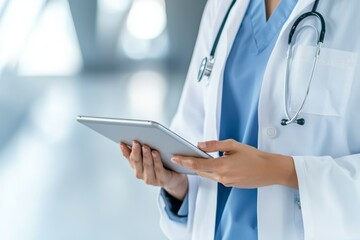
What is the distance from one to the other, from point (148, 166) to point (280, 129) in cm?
27

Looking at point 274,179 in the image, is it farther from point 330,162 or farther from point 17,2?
point 17,2

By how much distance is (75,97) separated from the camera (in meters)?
1.24

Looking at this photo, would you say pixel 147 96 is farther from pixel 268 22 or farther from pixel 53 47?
pixel 268 22

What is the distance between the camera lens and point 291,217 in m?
0.73

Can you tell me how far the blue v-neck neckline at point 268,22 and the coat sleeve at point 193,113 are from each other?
130 mm

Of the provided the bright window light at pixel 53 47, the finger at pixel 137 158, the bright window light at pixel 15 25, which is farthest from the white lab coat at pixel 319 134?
the bright window light at pixel 15 25

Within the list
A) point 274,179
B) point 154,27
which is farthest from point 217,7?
point 274,179

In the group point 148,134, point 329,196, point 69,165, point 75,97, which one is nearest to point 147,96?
point 75,97

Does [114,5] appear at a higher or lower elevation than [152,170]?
higher

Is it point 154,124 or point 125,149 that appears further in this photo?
point 125,149

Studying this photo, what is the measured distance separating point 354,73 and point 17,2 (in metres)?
0.99

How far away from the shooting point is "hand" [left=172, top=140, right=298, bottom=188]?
65 cm

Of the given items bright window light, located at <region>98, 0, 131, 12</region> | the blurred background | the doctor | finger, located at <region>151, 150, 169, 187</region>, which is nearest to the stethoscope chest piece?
the doctor

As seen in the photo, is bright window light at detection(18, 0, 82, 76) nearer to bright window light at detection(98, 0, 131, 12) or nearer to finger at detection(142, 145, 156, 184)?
bright window light at detection(98, 0, 131, 12)
